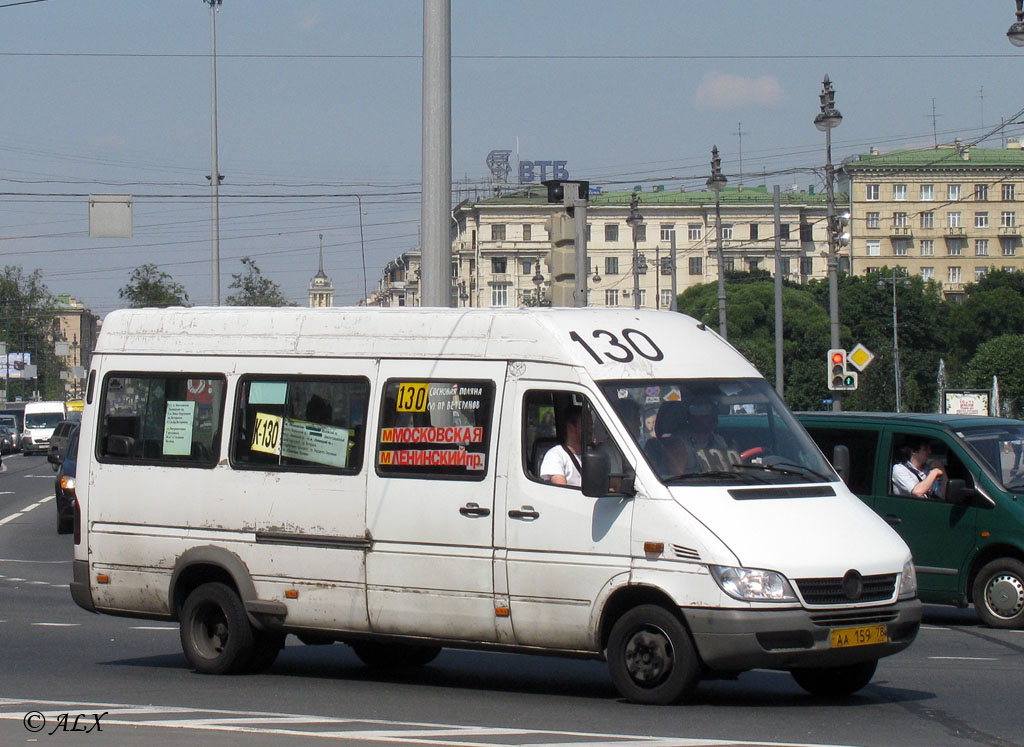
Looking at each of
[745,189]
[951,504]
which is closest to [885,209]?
[745,189]

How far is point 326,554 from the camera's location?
32.2 ft

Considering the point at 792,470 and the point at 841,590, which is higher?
the point at 792,470

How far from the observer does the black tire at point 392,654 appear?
10.8m

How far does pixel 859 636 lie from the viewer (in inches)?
329

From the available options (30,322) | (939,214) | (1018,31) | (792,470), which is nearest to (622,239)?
(939,214)

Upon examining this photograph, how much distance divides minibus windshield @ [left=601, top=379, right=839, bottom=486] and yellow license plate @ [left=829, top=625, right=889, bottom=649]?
37.2 inches

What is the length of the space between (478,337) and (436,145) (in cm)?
529

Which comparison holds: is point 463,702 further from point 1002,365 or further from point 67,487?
point 1002,365

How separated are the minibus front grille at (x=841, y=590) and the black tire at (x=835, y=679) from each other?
0.75 metres

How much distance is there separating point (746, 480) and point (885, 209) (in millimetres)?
137675

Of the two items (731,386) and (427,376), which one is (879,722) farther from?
(427,376)

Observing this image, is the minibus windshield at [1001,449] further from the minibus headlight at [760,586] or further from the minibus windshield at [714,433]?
the minibus headlight at [760,586]

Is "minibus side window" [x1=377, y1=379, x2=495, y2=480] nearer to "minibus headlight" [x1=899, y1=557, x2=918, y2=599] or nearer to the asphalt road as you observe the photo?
the asphalt road

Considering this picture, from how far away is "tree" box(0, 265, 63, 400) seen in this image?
127m
